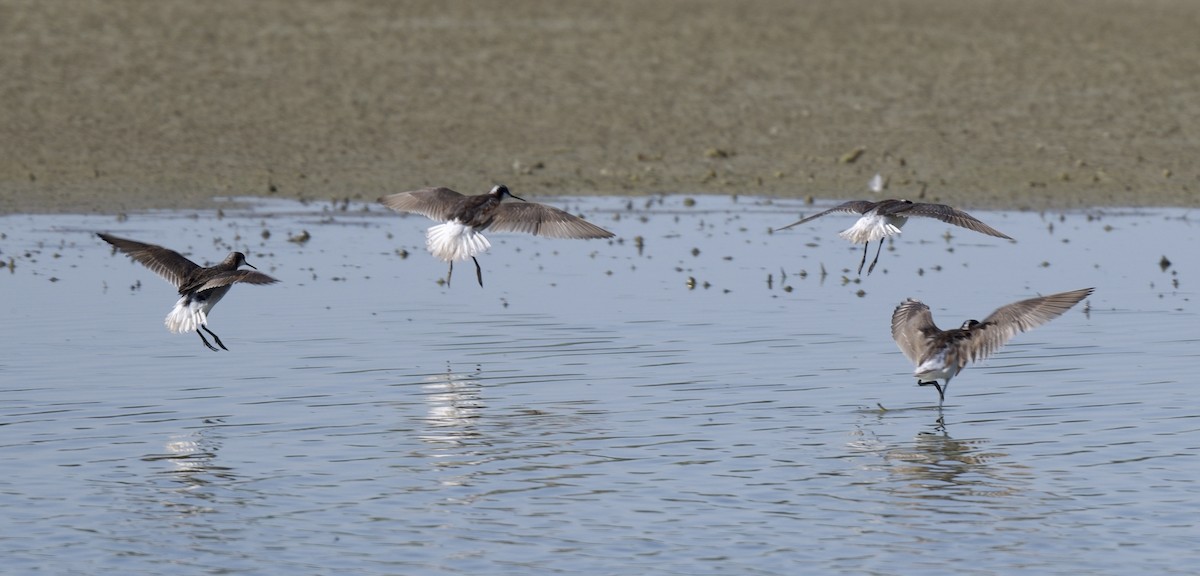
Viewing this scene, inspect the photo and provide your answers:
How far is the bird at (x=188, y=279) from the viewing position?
1184 cm

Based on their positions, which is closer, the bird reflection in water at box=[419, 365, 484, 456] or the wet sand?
the bird reflection in water at box=[419, 365, 484, 456]

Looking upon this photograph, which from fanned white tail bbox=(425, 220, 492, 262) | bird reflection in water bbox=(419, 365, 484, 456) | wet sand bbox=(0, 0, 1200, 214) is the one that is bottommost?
bird reflection in water bbox=(419, 365, 484, 456)

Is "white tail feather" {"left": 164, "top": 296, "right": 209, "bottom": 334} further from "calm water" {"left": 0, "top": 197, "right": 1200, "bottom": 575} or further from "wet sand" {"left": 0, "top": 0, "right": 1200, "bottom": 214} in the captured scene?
"wet sand" {"left": 0, "top": 0, "right": 1200, "bottom": 214}

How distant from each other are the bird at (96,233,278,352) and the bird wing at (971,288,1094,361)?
443cm

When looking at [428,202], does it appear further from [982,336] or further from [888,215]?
[982,336]

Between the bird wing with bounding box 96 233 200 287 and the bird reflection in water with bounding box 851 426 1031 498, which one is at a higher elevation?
the bird wing with bounding box 96 233 200 287

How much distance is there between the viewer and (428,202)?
14.6 m

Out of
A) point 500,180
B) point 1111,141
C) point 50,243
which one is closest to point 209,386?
point 50,243

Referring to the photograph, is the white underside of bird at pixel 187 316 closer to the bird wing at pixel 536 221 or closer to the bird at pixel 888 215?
the bird wing at pixel 536 221

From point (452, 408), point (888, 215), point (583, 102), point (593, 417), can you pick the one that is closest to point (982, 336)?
point (593, 417)

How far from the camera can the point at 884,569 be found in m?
7.68

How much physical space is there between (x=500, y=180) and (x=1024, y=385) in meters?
10.6

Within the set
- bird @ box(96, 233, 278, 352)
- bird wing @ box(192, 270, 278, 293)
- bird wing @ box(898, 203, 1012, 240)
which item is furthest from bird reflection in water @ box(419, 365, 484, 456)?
bird wing @ box(898, 203, 1012, 240)

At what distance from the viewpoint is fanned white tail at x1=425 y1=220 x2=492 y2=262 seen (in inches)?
544
